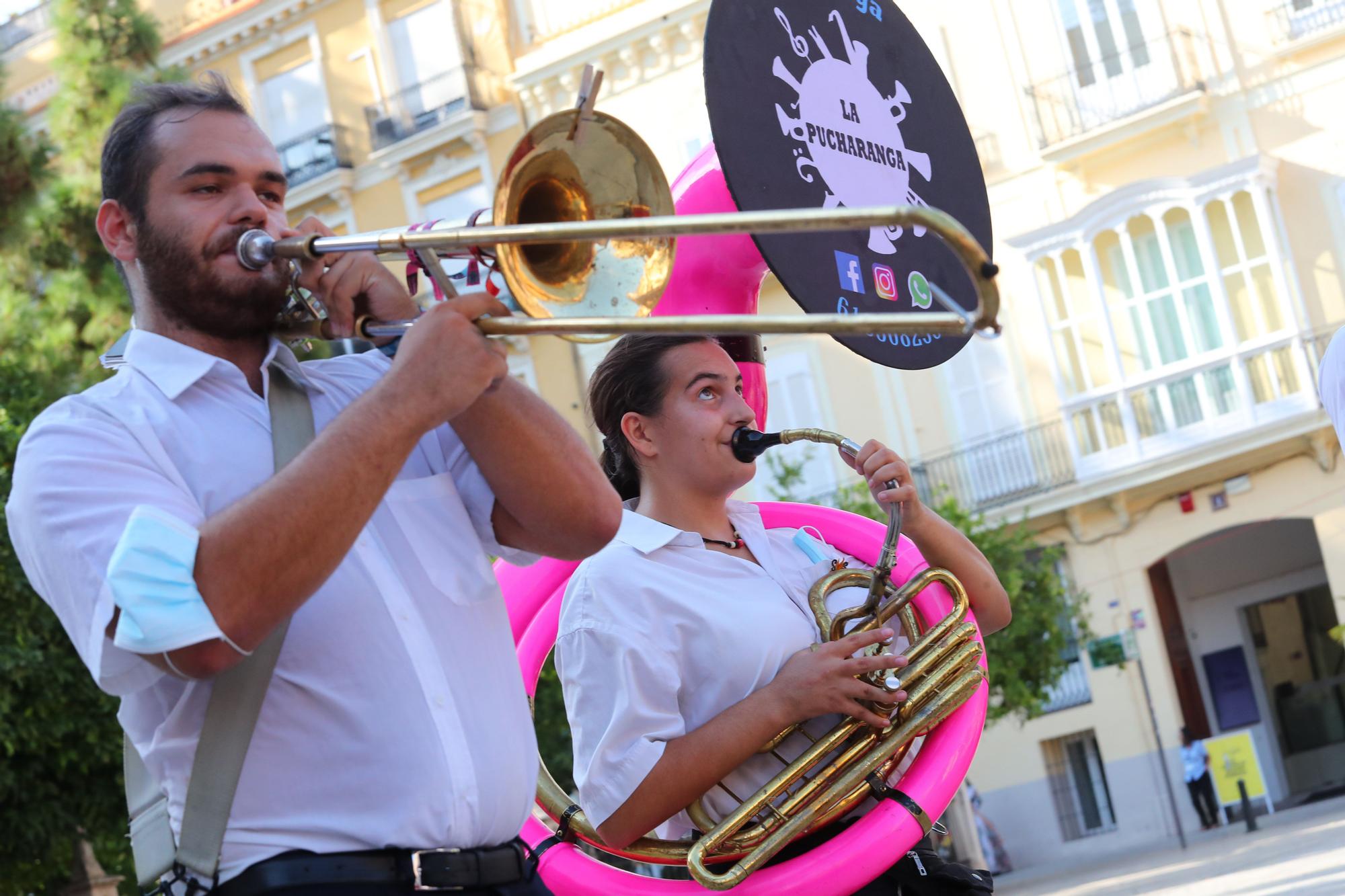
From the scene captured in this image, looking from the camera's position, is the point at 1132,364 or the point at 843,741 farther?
the point at 1132,364

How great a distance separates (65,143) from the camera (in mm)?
13781

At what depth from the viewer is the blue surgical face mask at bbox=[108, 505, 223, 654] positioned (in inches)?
70.9

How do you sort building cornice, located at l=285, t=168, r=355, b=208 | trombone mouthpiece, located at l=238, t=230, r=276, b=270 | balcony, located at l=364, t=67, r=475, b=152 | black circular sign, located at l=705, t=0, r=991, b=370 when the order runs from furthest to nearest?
building cornice, located at l=285, t=168, r=355, b=208, balcony, located at l=364, t=67, r=475, b=152, black circular sign, located at l=705, t=0, r=991, b=370, trombone mouthpiece, located at l=238, t=230, r=276, b=270

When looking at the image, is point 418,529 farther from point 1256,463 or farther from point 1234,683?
point 1234,683

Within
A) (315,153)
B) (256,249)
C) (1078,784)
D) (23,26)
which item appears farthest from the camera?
(23,26)

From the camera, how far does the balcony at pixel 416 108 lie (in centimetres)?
2330

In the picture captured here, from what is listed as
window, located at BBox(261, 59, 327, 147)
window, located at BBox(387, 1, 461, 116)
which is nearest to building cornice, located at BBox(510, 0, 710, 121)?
window, located at BBox(387, 1, 461, 116)

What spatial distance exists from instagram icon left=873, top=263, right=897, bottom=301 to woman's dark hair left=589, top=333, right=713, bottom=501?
53cm

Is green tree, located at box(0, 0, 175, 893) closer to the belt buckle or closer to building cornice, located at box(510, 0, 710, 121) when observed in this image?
the belt buckle

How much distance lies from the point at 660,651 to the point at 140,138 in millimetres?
1334

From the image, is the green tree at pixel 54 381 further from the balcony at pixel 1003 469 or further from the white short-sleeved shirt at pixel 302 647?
the balcony at pixel 1003 469

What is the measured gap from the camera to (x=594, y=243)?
226 cm

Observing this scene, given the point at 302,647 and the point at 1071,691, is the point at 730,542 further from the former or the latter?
the point at 1071,691

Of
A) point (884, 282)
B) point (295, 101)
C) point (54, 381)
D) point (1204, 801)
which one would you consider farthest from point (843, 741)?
point (295, 101)
